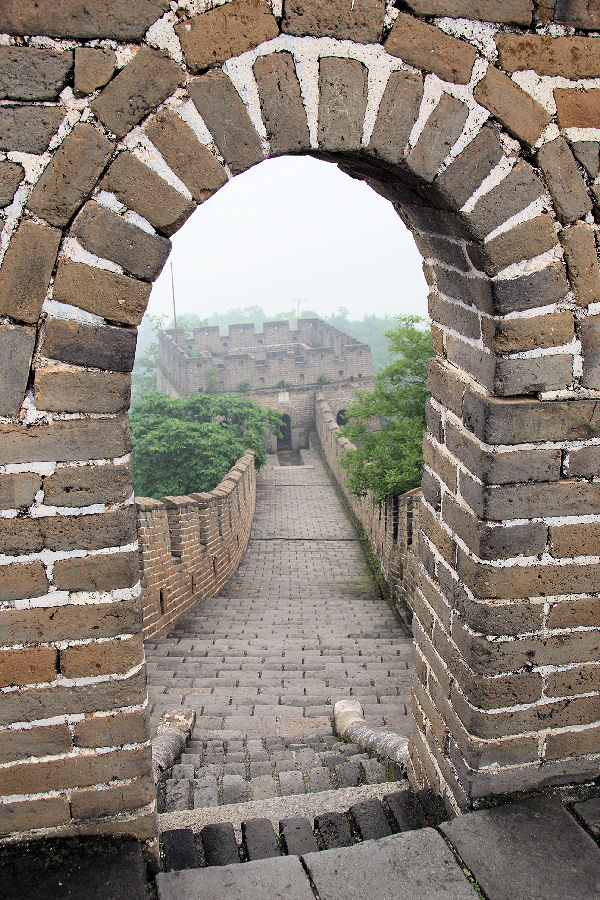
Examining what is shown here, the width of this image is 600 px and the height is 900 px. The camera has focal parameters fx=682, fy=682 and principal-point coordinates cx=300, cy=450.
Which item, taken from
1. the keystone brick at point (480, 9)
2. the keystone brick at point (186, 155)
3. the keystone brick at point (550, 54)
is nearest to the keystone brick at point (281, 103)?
the keystone brick at point (186, 155)

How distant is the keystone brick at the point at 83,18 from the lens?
169 cm

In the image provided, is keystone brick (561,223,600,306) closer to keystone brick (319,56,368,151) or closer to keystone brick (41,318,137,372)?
keystone brick (319,56,368,151)

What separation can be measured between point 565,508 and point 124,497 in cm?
146

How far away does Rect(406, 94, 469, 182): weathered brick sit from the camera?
195 centimetres

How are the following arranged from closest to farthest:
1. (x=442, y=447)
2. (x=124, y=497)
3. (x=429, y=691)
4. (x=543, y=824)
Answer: (x=124, y=497)
(x=543, y=824)
(x=442, y=447)
(x=429, y=691)

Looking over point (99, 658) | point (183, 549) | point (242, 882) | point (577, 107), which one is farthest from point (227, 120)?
point (183, 549)

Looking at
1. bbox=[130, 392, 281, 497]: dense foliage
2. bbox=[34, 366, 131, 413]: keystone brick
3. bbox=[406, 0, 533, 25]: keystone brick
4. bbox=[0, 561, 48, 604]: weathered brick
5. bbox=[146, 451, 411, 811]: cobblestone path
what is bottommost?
bbox=[146, 451, 411, 811]: cobblestone path

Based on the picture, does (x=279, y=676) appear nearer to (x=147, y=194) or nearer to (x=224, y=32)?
(x=147, y=194)

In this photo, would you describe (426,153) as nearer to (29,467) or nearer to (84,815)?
(29,467)

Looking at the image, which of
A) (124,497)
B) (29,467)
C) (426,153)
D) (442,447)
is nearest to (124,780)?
(124,497)

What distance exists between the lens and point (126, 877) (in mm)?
2100

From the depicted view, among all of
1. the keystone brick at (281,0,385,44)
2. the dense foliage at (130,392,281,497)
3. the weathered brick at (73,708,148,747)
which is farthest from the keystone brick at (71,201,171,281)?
the dense foliage at (130,392,281,497)

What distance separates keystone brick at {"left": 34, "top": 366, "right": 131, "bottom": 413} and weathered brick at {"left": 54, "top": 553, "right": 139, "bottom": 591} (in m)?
0.45

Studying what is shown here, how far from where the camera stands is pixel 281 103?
1879 mm
